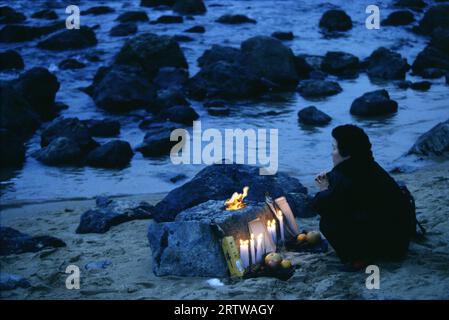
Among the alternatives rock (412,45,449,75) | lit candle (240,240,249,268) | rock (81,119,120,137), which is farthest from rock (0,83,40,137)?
rock (412,45,449,75)

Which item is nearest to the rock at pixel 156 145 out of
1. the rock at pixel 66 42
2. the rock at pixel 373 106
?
the rock at pixel 373 106

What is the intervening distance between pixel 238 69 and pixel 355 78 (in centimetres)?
384

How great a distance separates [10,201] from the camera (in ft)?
34.8

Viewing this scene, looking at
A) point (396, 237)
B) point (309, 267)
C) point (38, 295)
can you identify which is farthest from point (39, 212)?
point (396, 237)

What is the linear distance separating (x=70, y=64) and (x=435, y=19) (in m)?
14.7

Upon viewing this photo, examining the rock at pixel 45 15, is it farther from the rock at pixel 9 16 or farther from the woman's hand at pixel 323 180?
the woman's hand at pixel 323 180

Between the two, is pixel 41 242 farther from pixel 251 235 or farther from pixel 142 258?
pixel 251 235

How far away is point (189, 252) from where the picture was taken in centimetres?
588

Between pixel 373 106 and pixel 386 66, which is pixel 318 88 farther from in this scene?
pixel 386 66

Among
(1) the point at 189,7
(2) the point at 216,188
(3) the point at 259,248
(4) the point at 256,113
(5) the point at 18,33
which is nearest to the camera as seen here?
(3) the point at 259,248

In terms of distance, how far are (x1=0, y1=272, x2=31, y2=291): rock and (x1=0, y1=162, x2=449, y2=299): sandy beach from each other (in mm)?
75

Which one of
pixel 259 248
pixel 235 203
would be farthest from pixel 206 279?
pixel 235 203

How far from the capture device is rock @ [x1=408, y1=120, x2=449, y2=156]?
10664 millimetres

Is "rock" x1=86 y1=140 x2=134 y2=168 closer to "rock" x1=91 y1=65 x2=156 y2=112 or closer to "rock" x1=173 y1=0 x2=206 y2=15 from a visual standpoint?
"rock" x1=91 y1=65 x2=156 y2=112
